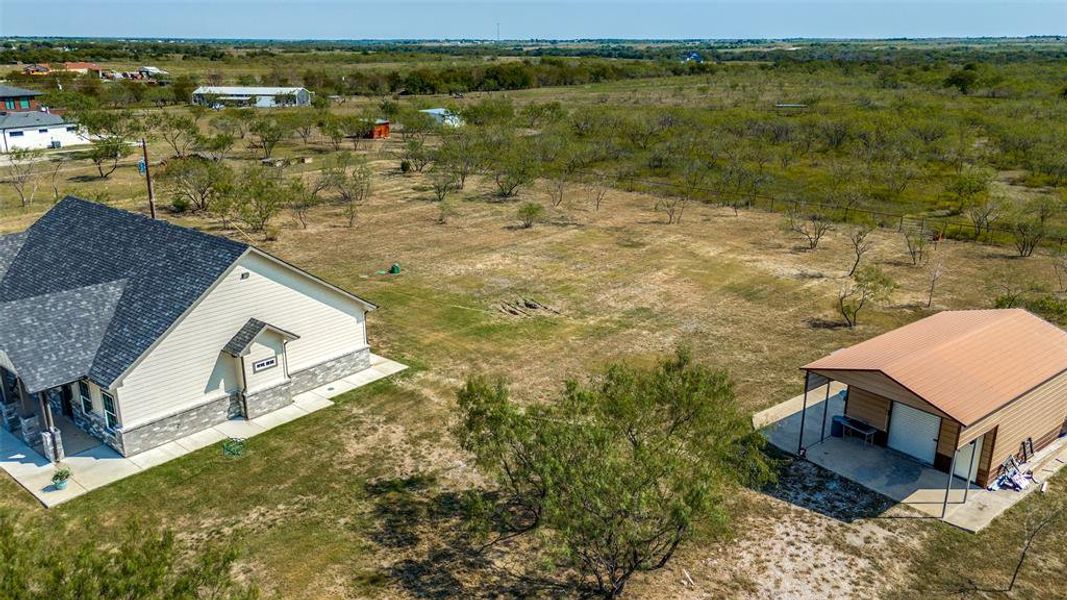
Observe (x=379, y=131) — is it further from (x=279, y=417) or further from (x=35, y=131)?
(x=279, y=417)

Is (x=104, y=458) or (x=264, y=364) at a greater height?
(x=264, y=364)

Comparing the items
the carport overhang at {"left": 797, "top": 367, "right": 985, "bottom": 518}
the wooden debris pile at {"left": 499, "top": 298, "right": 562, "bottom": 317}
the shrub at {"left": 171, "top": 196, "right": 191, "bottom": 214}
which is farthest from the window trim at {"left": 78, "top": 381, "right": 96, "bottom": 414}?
the shrub at {"left": 171, "top": 196, "right": 191, "bottom": 214}

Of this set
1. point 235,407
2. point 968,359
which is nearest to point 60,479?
point 235,407

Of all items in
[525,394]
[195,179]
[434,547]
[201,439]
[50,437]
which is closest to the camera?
[434,547]

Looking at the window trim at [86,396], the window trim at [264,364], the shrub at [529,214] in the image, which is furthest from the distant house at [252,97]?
the window trim at [86,396]

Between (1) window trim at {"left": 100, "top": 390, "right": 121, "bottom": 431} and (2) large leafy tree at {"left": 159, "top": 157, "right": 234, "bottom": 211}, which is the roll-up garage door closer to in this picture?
(1) window trim at {"left": 100, "top": 390, "right": 121, "bottom": 431}

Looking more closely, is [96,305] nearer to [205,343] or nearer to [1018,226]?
[205,343]
